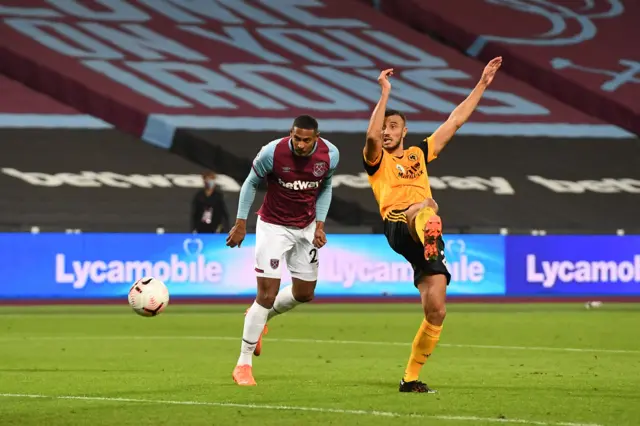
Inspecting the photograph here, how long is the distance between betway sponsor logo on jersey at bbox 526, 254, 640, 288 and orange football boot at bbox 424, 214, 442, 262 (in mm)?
13892

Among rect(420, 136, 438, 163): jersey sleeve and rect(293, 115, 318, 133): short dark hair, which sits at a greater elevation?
rect(293, 115, 318, 133): short dark hair

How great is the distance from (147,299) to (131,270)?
10.7 meters

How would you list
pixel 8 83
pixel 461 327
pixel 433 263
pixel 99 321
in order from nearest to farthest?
pixel 433 263 < pixel 461 327 < pixel 99 321 < pixel 8 83

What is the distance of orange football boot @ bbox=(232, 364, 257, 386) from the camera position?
9.46 meters

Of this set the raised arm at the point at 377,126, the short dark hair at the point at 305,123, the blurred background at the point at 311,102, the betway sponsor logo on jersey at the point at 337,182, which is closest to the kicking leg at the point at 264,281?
the short dark hair at the point at 305,123

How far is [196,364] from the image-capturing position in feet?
37.6

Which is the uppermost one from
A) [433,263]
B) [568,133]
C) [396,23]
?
[396,23]

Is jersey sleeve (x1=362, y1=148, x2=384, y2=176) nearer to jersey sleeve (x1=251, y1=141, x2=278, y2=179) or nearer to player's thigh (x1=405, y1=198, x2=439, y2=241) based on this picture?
player's thigh (x1=405, y1=198, x2=439, y2=241)

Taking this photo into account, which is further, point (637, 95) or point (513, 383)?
point (637, 95)

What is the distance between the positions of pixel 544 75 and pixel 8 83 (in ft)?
40.8

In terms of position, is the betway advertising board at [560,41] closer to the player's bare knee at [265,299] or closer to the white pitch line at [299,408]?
the player's bare knee at [265,299]

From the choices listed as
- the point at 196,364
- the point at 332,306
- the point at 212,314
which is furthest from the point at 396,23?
the point at 196,364

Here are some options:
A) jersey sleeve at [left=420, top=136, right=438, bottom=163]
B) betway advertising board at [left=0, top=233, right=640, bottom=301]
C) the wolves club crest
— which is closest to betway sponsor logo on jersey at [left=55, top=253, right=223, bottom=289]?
betway advertising board at [left=0, top=233, right=640, bottom=301]

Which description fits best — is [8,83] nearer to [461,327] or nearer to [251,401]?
[461,327]
